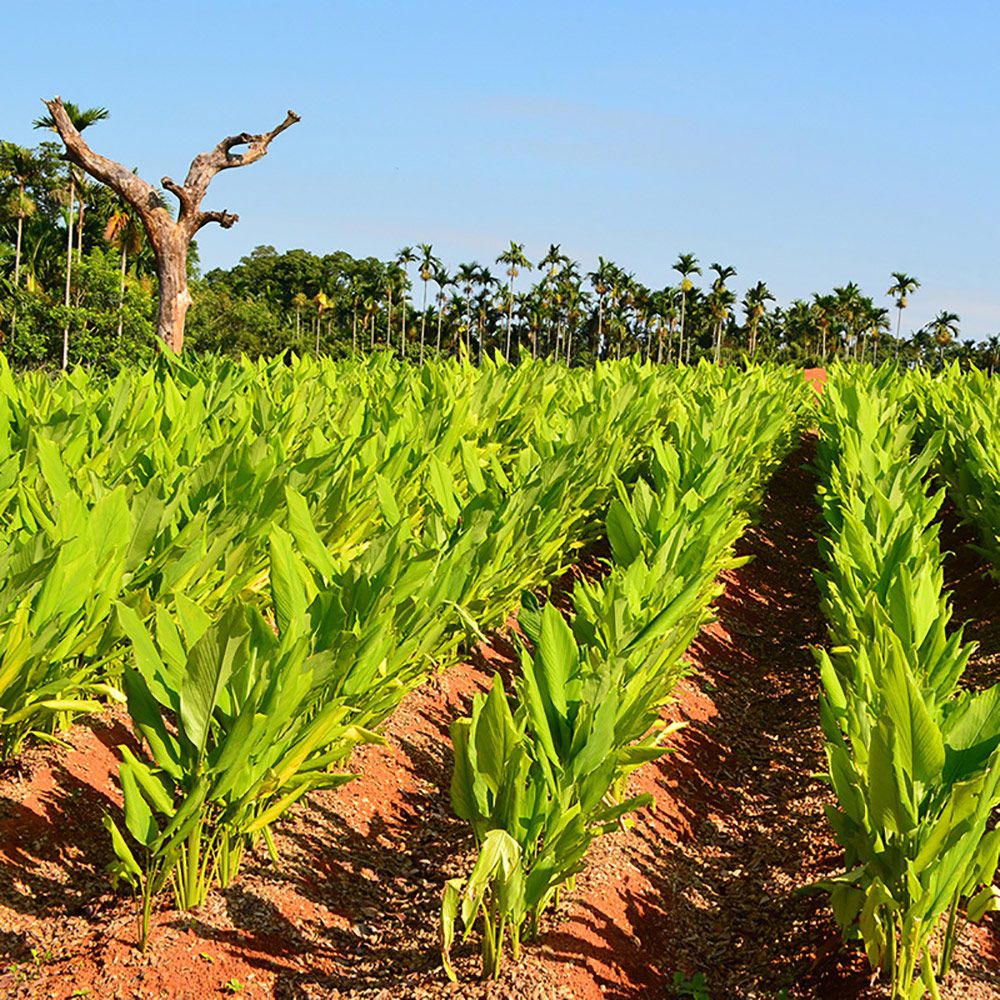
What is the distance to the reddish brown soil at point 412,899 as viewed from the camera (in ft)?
7.75

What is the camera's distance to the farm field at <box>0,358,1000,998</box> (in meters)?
2.36

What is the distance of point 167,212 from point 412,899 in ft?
33.3

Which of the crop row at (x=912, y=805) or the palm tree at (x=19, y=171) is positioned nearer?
the crop row at (x=912, y=805)

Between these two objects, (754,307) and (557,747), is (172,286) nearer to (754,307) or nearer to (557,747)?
(557,747)

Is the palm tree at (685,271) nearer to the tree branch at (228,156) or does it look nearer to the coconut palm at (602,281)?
the coconut palm at (602,281)

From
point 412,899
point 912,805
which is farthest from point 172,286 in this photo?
point 912,805

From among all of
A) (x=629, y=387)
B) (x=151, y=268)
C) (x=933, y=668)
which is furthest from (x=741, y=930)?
(x=151, y=268)

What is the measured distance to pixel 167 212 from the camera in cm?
1154

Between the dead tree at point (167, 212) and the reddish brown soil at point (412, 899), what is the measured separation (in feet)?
27.6

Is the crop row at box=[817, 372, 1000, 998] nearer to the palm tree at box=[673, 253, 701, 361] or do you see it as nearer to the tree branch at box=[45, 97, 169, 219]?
the tree branch at box=[45, 97, 169, 219]

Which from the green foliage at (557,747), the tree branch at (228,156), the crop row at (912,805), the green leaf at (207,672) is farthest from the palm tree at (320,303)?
the green leaf at (207,672)

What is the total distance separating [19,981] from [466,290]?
73.8 m

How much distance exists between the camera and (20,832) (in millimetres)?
2619

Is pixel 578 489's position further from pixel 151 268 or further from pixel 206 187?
pixel 151 268
